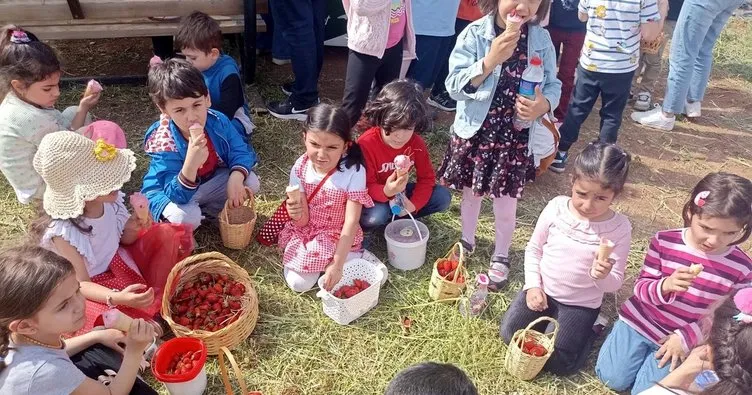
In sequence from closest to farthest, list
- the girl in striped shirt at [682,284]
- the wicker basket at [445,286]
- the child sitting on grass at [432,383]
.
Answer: the child sitting on grass at [432,383] < the girl in striped shirt at [682,284] < the wicker basket at [445,286]

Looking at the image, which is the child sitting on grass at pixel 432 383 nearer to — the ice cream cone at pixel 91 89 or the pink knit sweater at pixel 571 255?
the pink knit sweater at pixel 571 255

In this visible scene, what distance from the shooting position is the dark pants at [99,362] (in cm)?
269

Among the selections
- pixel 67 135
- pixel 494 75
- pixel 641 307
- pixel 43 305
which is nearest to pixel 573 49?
pixel 494 75

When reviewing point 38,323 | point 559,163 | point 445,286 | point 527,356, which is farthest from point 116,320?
point 559,163

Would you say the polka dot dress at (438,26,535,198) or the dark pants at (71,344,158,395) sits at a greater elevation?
the polka dot dress at (438,26,535,198)

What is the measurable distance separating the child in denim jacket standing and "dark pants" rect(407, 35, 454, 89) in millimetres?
1853

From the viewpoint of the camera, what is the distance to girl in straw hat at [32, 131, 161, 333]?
2891 mm

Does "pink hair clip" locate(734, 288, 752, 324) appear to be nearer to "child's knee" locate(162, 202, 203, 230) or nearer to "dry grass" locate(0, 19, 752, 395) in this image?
"dry grass" locate(0, 19, 752, 395)

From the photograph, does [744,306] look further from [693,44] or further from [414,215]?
[693,44]

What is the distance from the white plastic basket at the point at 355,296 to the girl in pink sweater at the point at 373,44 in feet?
4.58

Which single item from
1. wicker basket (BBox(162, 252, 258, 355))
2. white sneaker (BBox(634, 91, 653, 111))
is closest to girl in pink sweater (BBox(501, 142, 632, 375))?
wicker basket (BBox(162, 252, 258, 355))

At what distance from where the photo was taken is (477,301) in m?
3.63

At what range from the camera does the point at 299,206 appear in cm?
369

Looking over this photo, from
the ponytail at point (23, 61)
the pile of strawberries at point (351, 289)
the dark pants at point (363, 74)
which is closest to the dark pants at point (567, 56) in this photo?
Result: the dark pants at point (363, 74)
